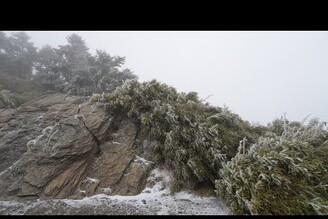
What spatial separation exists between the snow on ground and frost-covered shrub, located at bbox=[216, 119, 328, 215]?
512 mm

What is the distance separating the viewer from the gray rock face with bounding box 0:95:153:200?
15.7 feet

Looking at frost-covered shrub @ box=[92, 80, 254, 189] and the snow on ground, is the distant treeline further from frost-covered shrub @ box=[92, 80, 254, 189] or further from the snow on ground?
→ the snow on ground

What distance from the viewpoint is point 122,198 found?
15.2ft

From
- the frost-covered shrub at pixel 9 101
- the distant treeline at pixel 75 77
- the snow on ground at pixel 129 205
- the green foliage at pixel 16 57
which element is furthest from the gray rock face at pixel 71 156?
the green foliage at pixel 16 57

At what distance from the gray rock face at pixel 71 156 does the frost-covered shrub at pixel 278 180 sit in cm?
227

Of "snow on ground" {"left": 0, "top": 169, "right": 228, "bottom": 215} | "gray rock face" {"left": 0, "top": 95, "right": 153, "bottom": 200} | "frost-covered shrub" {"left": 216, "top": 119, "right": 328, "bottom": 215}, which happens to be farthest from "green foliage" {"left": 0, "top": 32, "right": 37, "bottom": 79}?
"frost-covered shrub" {"left": 216, "top": 119, "right": 328, "bottom": 215}

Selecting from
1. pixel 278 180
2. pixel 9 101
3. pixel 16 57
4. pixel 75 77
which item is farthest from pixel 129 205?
pixel 16 57

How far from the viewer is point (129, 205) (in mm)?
4324

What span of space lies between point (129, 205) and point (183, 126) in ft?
7.72

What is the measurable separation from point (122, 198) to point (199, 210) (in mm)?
1717

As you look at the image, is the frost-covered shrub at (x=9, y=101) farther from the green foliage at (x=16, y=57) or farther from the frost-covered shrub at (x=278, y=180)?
the green foliage at (x=16, y=57)

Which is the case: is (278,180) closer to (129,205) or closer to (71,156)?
(129,205)
